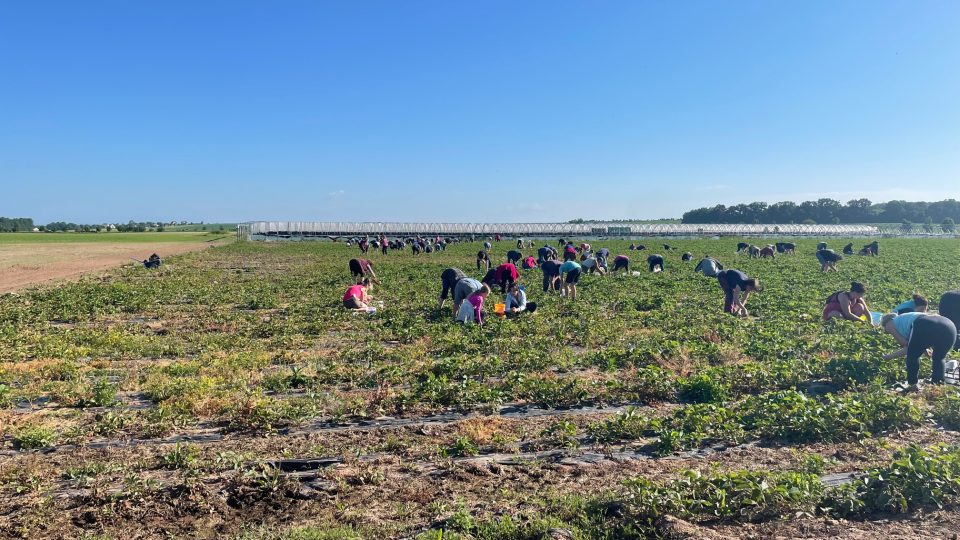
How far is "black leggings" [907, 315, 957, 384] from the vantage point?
24.9 ft

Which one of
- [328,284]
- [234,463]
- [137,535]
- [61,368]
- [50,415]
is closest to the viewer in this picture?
[137,535]

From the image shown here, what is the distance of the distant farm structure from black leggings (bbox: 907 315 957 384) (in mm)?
83179

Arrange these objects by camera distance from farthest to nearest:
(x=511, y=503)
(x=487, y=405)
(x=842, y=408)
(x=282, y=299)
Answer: (x=282, y=299) → (x=487, y=405) → (x=842, y=408) → (x=511, y=503)

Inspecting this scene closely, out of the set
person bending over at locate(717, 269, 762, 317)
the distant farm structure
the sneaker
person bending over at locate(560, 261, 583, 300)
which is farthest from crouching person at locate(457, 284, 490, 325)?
the distant farm structure

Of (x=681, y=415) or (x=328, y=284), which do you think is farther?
(x=328, y=284)

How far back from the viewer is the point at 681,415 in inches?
262

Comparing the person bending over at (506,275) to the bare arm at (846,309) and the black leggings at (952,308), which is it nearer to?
the bare arm at (846,309)

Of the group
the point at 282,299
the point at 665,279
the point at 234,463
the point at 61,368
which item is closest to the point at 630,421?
the point at 234,463

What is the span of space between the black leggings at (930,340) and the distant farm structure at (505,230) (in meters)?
83.2

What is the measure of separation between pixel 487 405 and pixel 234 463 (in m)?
3.18

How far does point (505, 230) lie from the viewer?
109 m

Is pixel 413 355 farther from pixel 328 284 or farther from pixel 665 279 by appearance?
pixel 665 279

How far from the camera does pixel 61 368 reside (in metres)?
8.70

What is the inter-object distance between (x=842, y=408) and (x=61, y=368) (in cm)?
1109
